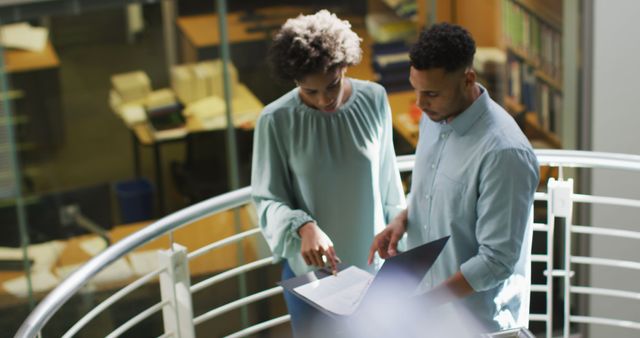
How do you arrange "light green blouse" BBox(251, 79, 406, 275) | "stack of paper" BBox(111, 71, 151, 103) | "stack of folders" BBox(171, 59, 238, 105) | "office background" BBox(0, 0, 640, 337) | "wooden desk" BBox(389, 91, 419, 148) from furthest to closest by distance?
"wooden desk" BBox(389, 91, 419, 148), "stack of folders" BBox(171, 59, 238, 105), "stack of paper" BBox(111, 71, 151, 103), "office background" BBox(0, 0, 640, 337), "light green blouse" BBox(251, 79, 406, 275)

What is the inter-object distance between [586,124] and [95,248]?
236cm

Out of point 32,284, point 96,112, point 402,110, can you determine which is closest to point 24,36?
point 96,112

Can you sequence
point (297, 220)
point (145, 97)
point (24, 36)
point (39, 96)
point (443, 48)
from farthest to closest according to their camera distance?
point (145, 97)
point (39, 96)
point (24, 36)
point (297, 220)
point (443, 48)

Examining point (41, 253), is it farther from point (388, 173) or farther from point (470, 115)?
point (470, 115)

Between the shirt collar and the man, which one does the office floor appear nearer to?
the man

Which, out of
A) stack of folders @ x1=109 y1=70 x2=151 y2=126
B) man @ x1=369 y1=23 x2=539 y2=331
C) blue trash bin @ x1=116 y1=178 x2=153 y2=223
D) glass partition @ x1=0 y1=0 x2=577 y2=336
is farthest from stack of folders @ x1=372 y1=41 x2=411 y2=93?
man @ x1=369 y1=23 x2=539 y2=331

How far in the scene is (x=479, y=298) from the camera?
252 cm

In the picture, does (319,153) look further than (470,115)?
Yes

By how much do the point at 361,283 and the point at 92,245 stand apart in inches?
111

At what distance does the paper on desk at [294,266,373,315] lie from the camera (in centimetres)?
243

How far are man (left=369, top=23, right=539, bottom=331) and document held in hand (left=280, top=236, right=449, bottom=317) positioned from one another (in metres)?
0.08

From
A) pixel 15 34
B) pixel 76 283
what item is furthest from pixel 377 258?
pixel 15 34

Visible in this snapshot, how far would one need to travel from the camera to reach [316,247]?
255 centimetres

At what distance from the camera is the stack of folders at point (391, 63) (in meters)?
5.24
